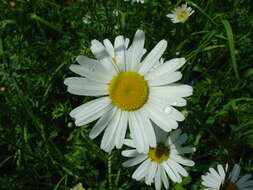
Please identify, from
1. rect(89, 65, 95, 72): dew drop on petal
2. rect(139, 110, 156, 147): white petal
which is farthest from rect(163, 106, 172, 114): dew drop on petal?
rect(89, 65, 95, 72): dew drop on petal

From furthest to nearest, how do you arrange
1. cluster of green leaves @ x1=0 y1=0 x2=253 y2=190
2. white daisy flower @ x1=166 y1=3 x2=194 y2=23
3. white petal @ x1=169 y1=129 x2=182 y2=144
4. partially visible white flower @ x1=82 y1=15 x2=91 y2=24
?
white daisy flower @ x1=166 y1=3 x2=194 y2=23, partially visible white flower @ x1=82 y1=15 x2=91 y2=24, cluster of green leaves @ x1=0 y1=0 x2=253 y2=190, white petal @ x1=169 y1=129 x2=182 y2=144

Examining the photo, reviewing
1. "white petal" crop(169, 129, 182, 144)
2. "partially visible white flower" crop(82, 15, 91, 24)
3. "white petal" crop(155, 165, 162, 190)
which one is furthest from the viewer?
"partially visible white flower" crop(82, 15, 91, 24)

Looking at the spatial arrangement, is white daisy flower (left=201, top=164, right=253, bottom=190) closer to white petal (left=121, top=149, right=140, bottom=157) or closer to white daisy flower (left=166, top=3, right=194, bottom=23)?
white petal (left=121, top=149, right=140, bottom=157)

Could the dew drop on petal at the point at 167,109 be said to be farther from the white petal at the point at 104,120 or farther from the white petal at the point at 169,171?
the white petal at the point at 169,171

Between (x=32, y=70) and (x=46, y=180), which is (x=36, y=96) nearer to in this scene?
(x=32, y=70)

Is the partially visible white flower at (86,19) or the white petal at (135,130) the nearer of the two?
the white petal at (135,130)

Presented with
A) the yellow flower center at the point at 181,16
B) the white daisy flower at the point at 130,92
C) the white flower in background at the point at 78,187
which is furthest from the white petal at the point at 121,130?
the yellow flower center at the point at 181,16

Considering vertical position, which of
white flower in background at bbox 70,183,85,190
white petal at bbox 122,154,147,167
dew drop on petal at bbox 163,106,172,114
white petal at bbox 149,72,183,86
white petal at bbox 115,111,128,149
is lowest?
white flower in background at bbox 70,183,85,190
